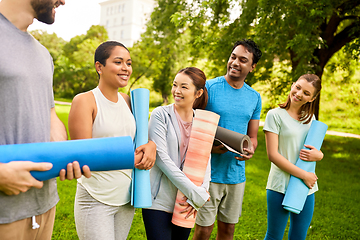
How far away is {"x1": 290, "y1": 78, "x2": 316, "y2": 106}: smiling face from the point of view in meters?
2.81

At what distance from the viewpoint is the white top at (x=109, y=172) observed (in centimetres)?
195

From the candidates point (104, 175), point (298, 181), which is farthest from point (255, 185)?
point (104, 175)

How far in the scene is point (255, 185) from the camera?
704 cm

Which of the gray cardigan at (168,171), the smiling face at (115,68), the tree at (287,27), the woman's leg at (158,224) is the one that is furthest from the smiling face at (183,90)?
the tree at (287,27)

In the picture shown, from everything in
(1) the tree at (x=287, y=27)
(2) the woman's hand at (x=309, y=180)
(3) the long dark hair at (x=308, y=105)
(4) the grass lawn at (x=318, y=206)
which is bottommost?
(4) the grass lawn at (x=318, y=206)

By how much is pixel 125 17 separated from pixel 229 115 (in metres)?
76.5

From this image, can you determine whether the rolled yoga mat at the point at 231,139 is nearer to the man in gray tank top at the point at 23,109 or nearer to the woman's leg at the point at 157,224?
the woman's leg at the point at 157,224

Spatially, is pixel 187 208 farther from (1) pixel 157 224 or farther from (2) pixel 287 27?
(2) pixel 287 27

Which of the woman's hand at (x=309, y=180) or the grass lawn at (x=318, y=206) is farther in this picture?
the grass lawn at (x=318, y=206)

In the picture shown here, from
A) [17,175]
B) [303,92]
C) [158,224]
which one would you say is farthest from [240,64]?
[17,175]

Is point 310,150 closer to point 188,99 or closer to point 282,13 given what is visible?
point 188,99

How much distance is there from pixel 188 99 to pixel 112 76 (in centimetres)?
65

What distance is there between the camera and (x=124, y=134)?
2033 mm

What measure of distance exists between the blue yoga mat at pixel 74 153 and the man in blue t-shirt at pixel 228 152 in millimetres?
1561
